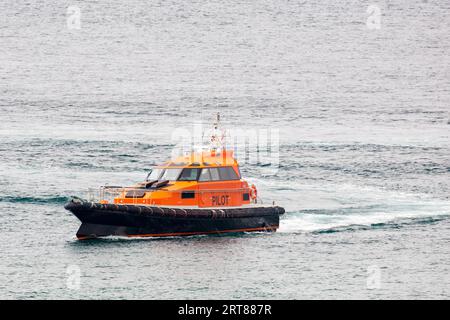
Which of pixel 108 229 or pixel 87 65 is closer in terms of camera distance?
pixel 108 229

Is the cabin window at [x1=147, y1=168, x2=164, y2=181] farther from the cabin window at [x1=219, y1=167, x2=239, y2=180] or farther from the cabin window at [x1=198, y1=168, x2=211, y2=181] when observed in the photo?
the cabin window at [x1=219, y1=167, x2=239, y2=180]

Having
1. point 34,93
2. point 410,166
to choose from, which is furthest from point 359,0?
point 410,166

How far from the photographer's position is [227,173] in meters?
58.0

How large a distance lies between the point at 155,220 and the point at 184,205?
2.22 m

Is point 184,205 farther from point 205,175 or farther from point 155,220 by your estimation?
point 155,220

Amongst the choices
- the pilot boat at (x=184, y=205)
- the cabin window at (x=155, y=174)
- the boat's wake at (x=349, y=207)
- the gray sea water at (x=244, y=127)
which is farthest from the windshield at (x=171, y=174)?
the boat's wake at (x=349, y=207)

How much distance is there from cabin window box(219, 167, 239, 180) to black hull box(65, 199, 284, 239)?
1.89 metres

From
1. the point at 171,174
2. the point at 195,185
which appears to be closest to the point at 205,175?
the point at 195,185

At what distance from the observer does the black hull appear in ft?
176

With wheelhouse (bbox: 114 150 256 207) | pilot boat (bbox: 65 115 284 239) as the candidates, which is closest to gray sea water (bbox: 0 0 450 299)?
pilot boat (bbox: 65 115 284 239)

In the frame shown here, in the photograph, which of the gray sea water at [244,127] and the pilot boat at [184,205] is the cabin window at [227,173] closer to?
the pilot boat at [184,205]

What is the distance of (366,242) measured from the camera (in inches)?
2163

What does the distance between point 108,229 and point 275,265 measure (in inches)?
356
